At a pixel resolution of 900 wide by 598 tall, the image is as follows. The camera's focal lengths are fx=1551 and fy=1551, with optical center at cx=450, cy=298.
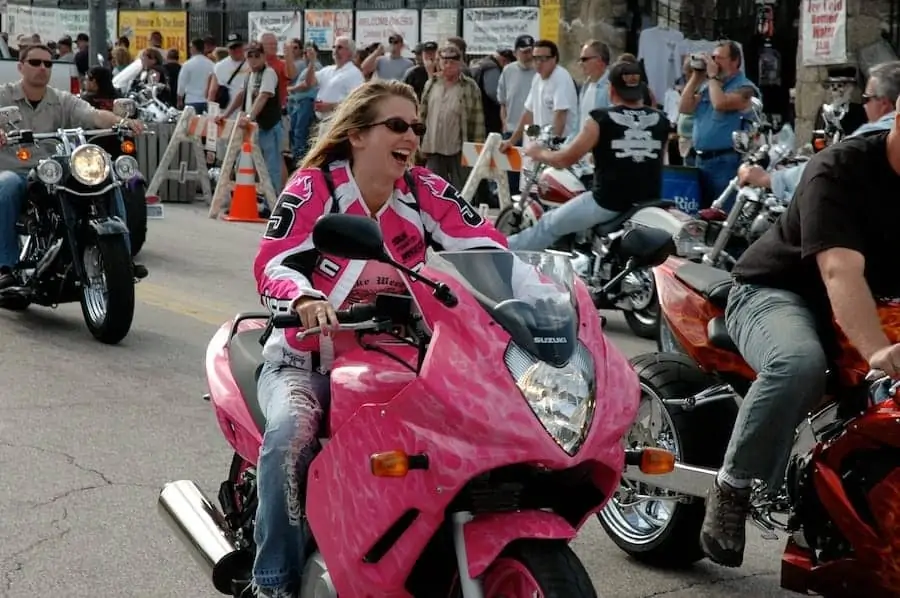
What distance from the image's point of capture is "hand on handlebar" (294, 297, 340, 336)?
3725mm

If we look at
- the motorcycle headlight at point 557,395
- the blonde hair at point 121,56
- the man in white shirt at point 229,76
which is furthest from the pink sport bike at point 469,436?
the blonde hair at point 121,56

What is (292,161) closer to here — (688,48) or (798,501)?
(688,48)

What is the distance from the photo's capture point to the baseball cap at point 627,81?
10234 millimetres

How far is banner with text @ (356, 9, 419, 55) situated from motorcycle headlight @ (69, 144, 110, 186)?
1353cm

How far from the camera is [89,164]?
9344 mm

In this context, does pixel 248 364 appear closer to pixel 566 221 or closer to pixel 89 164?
pixel 89 164

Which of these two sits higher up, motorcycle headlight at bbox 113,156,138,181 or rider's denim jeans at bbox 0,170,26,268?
motorcycle headlight at bbox 113,156,138,181

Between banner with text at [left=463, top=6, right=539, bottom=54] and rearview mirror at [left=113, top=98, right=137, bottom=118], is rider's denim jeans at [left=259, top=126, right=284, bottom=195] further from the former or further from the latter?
rearview mirror at [left=113, top=98, right=137, bottom=118]

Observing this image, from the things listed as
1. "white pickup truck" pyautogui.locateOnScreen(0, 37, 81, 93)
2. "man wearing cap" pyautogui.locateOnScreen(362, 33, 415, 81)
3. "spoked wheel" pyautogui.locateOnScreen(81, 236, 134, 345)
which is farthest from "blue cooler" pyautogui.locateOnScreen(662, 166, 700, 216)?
"white pickup truck" pyautogui.locateOnScreen(0, 37, 81, 93)

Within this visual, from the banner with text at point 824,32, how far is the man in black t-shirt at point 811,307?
11988 mm

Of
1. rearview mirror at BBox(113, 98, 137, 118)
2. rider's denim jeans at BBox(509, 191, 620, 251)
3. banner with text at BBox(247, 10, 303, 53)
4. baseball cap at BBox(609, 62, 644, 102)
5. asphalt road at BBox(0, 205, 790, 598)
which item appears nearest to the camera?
asphalt road at BBox(0, 205, 790, 598)

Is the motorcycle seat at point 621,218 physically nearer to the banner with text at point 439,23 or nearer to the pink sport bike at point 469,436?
the pink sport bike at point 469,436

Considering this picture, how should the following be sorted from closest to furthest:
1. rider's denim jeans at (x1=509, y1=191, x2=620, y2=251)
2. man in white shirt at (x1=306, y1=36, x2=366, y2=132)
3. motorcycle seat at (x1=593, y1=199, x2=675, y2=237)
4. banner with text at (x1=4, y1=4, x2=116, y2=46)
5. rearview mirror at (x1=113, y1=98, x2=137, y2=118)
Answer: rearview mirror at (x1=113, y1=98, x2=137, y2=118) → motorcycle seat at (x1=593, y1=199, x2=675, y2=237) → rider's denim jeans at (x1=509, y1=191, x2=620, y2=251) → man in white shirt at (x1=306, y1=36, x2=366, y2=132) → banner with text at (x1=4, y1=4, x2=116, y2=46)

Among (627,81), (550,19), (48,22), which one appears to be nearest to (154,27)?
(48,22)
